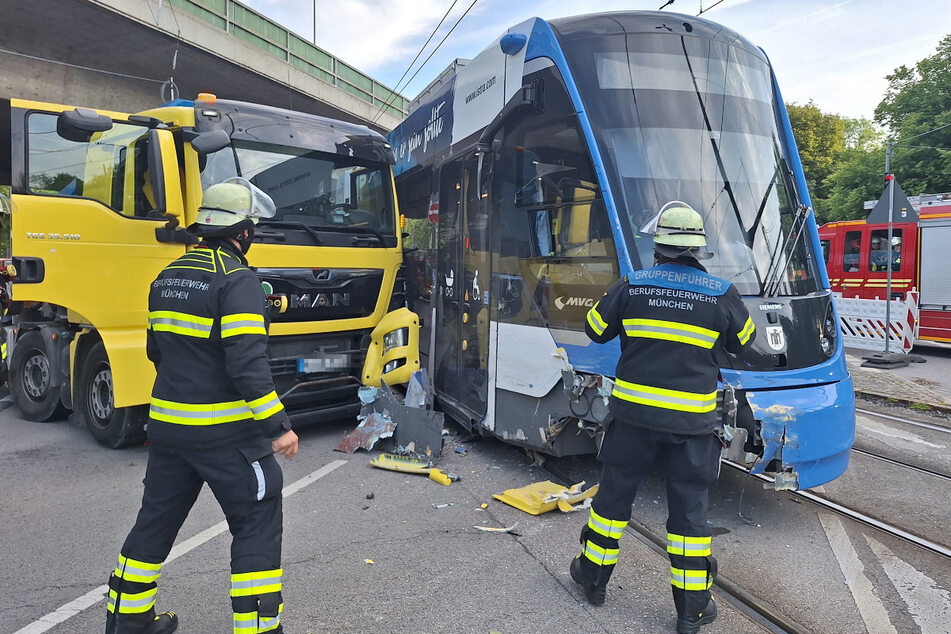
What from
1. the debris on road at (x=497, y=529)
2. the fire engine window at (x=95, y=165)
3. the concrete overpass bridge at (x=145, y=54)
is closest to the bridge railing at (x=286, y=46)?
the concrete overpass bridge at (x=145, y=54)

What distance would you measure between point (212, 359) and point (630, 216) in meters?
2.72

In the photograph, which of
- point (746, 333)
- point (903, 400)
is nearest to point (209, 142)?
point (746, 333)

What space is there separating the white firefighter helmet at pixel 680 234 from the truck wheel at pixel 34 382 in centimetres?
622

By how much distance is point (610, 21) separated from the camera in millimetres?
4602

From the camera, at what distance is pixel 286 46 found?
16938 mm

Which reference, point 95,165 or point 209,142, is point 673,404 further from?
point 95,165

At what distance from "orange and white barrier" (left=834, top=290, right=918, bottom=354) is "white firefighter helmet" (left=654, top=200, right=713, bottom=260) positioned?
10.4 meters

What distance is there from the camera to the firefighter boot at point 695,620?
2.88 meters

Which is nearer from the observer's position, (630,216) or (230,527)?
(230,527)

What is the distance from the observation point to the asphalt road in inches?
120

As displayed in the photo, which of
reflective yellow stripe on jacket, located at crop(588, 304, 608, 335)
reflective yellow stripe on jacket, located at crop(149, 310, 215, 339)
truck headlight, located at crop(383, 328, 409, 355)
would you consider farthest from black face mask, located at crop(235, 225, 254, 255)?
truck headlight, located at crop(383, 328, 409, 355)

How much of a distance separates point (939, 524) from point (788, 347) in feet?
5.17

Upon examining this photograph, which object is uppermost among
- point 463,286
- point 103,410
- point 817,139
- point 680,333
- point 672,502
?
point 817,139

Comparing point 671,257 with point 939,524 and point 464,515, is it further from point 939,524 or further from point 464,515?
point 939,524
